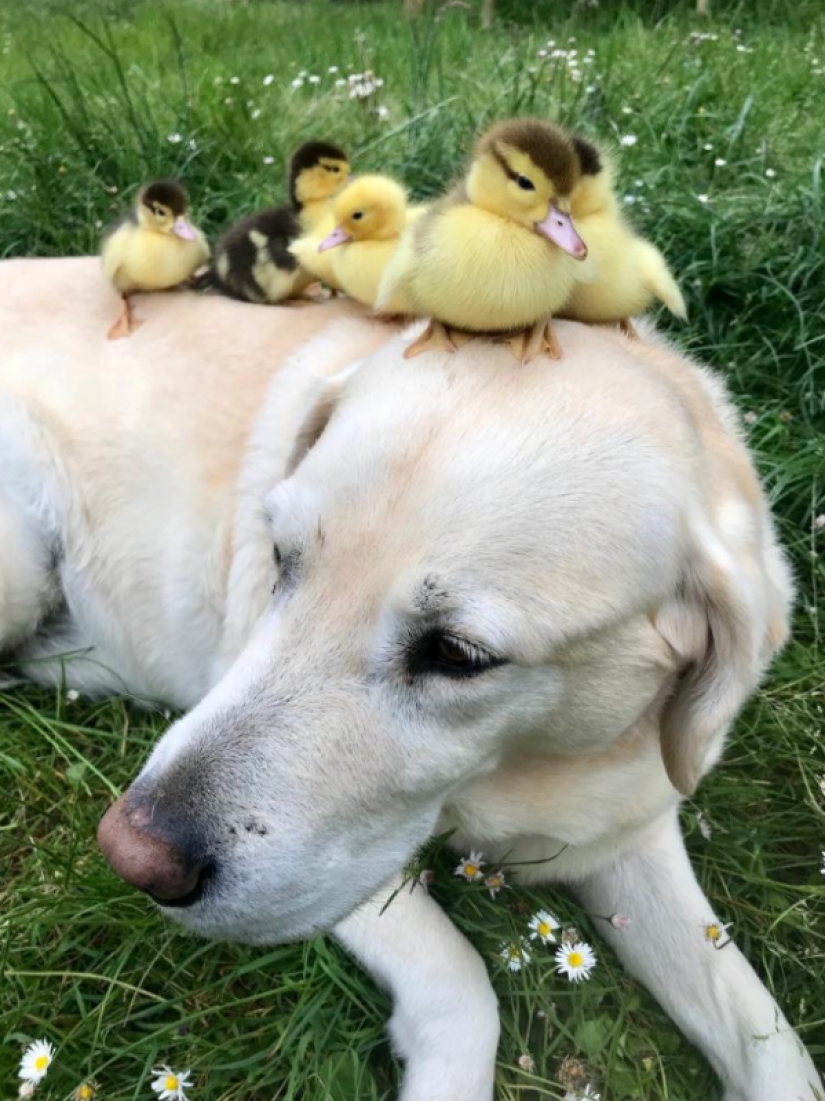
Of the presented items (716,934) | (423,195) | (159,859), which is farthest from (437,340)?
(423,195)

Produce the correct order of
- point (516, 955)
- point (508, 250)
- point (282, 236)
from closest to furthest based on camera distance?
point (508, 250) < point (516, 955) < point (282, 236)

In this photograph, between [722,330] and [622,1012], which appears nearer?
[622,1012]

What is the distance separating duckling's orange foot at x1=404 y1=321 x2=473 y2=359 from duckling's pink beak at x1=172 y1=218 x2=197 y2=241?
4.18 feet

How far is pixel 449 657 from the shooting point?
1.54 meters

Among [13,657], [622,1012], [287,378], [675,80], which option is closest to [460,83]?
[675,80]

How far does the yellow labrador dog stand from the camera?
150 centimetres

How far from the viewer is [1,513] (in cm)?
273

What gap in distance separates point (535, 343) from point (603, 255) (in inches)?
13.0

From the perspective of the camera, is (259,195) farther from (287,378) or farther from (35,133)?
(287,378)

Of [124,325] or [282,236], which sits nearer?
[124,325]

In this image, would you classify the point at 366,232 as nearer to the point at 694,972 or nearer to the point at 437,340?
the point at 437,340

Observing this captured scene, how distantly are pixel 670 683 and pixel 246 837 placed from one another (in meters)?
0.83

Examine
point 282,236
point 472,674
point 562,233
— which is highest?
point 562,233

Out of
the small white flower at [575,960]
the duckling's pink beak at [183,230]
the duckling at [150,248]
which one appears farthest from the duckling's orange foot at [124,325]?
the small white flower at [575,960]
